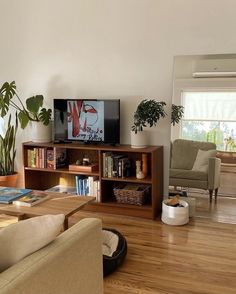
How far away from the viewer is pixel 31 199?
2678 mm

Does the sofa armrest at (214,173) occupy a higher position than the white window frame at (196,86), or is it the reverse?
the white window frame at (196,86)

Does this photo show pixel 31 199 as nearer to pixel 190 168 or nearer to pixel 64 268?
pixel 64 268

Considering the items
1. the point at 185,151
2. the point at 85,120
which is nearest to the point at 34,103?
the point at 85,120

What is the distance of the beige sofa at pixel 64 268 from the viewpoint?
1099 millimetres

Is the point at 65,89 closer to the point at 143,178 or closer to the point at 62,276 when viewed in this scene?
the point at 143,178

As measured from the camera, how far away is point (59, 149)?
3863 millimetres

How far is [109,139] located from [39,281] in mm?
2613

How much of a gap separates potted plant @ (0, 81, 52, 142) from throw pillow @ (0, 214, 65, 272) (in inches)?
103

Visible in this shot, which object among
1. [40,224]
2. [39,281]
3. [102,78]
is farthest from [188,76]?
[39,281]

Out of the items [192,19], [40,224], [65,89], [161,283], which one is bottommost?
[161,283]

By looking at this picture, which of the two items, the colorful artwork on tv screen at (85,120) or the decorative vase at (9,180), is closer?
the colorful artwork on tv screen at (85,120)

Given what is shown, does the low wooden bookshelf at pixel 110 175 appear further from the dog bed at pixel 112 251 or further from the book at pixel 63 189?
the dog bed at pixel 112 251

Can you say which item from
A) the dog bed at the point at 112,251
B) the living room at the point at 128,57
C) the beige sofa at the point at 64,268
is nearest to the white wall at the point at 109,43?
the living room at the point at 128,57

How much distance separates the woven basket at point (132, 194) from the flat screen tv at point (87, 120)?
1.82ft
